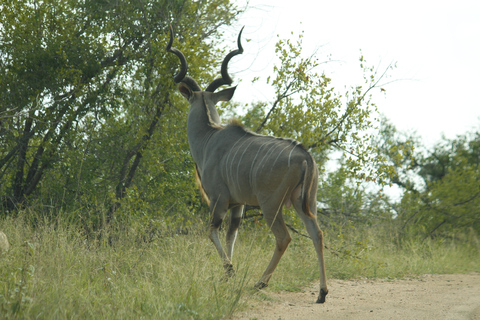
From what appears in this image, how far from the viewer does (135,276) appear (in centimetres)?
438

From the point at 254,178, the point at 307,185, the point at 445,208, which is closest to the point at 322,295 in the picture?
the point at 307,185

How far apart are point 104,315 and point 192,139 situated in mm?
2762

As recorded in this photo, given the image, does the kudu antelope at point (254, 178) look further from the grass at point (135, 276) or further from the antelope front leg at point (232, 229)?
the grass at point (135, 276)

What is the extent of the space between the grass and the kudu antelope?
10.9 inches

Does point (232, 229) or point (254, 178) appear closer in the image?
point (254, 178)

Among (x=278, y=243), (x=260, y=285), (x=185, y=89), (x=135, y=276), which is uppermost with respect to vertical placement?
(x=185, y=89)

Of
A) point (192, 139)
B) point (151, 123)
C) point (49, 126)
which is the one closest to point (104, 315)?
point (192, 139)

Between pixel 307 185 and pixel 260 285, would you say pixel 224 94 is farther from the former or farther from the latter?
pixel 260 285

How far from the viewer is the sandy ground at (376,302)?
12.3ft

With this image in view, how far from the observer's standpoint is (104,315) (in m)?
3.17

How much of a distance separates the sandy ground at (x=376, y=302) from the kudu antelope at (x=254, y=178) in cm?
26

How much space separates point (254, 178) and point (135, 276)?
1.34 m

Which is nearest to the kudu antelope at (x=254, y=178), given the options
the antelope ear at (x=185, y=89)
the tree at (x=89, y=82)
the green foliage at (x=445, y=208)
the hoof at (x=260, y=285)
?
the hoof at (x=260, y=285)

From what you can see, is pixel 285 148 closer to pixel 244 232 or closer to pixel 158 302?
pixel 158 302
